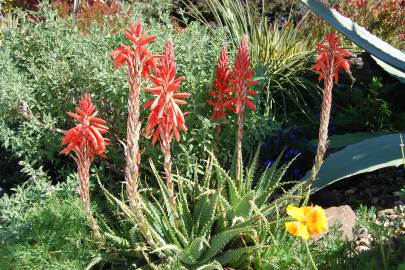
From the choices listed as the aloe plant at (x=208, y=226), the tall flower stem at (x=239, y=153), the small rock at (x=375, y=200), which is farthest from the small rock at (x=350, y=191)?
the tall flower stem at (x=239, y=153)

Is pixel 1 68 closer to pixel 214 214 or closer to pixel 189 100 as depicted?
pixel 189 100

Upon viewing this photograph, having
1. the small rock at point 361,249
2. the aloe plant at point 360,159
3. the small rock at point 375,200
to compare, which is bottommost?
the small rock at point 361,249

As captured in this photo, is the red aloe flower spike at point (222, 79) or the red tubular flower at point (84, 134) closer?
the red tubular flower at point (84, 134)

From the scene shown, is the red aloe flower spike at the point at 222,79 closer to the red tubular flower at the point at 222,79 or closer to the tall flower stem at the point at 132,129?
the red tubular flower at the point at 222,79

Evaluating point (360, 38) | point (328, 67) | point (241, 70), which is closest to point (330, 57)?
point (328, 67)

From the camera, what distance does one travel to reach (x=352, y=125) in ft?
13.7

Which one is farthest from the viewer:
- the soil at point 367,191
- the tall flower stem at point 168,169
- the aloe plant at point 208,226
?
the soil at point 367,191

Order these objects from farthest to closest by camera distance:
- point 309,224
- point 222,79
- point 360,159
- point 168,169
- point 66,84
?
point 66,84 < point 360,159 < point 222,79 < point 168,169 < point 309,224

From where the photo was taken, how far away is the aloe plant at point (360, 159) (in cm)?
277

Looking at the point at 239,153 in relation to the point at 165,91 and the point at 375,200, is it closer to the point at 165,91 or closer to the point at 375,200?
the point at 165,91

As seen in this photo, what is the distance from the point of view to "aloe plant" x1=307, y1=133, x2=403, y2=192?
9.07ft

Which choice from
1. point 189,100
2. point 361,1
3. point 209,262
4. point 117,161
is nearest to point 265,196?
point 209,262

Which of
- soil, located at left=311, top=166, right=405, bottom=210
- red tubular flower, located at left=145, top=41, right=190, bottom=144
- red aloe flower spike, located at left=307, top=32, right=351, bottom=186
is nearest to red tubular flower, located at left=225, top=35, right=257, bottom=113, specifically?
red aloe flower spike, located at left=307, top=32, right=351, bottom=186

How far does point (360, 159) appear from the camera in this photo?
286 centimetres
